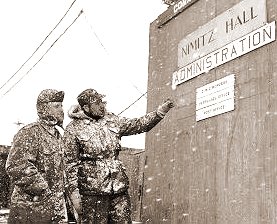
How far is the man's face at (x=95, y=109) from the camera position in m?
4.81

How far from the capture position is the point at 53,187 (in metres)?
4.04

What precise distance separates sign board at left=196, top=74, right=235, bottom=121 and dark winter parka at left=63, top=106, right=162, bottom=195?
604mm

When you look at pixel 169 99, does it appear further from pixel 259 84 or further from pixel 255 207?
pixel 255 207

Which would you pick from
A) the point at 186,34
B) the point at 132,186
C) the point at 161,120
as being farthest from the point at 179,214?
the point at 132,186

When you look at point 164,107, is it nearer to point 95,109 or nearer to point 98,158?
point 95,109

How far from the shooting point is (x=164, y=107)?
16.3 ft

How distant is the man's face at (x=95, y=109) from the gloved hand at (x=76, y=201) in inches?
35.7

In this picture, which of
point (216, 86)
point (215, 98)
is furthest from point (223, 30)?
point (215, 98)

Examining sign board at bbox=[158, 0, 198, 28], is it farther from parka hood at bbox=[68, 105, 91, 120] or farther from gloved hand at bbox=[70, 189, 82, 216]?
gloved hand at bbox=[70, 189, 82, 216]

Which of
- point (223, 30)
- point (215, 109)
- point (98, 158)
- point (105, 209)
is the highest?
point (223, 30)

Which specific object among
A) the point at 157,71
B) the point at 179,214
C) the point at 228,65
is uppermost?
the point at 157,71

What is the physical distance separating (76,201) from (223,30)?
2269 millimetres

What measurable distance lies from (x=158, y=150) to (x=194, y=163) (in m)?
0.88

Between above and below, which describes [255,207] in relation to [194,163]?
below
